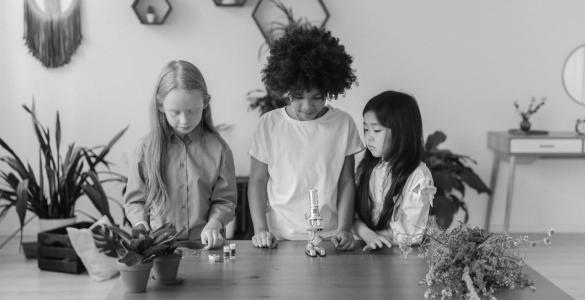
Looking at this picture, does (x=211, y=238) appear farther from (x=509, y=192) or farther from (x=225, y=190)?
(x=509, y=192)

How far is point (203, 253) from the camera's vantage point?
6.37ft

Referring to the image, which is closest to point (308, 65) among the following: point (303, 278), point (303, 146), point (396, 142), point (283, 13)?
point (303, 146)

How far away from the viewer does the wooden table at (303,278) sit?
1.58m

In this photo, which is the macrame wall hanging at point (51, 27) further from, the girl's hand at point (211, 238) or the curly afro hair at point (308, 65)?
the girl's hand at point (211, 238)

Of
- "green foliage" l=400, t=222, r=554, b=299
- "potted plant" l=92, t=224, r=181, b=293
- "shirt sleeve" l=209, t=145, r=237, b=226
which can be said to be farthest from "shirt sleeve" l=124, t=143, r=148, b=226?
"green foliage" l=400, t=222, r=554, b=299

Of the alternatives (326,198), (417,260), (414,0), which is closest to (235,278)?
(417,260)

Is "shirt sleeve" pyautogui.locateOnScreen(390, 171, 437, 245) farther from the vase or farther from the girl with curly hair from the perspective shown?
the vase

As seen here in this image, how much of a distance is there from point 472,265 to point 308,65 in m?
0.94

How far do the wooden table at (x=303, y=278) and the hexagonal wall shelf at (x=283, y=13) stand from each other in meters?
3.18

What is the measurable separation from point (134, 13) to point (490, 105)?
2.78 meters

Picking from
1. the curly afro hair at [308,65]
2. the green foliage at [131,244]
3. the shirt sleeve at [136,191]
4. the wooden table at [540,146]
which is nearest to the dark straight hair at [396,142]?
the curly afro hair at [308,65]

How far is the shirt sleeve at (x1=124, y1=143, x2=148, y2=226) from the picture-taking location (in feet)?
7.05

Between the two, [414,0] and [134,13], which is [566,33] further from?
[134,13]

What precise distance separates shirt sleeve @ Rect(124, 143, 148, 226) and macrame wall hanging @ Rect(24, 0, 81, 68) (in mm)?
3021
